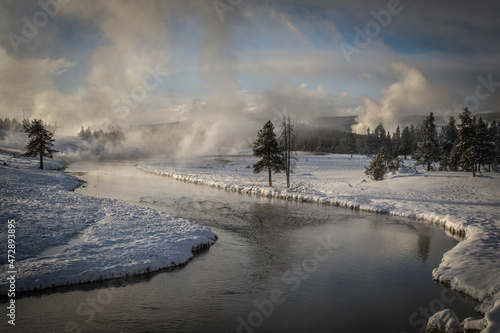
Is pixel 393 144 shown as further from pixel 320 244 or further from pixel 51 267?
pixel 51 267

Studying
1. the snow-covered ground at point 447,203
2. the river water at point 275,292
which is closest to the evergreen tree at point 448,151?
the snow-covered ground at point 447,203

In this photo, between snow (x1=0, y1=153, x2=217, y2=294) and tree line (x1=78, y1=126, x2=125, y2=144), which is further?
tree line (x1=78, y1=126, x2=125, y2=144)

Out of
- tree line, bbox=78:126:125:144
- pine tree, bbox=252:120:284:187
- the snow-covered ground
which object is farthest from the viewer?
tree line, bbox=78:126:125:144

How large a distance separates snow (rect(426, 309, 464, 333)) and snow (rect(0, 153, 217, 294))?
1076 cm

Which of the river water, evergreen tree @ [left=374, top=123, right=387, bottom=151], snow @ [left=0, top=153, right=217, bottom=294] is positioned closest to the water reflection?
the river water

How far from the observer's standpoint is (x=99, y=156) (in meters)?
114

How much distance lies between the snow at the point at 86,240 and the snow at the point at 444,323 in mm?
10759

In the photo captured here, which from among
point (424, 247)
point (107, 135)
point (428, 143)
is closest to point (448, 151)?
point (428, 143)

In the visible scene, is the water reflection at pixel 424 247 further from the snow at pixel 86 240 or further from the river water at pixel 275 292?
the snow at pixel 86 240

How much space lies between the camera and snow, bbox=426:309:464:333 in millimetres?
9219

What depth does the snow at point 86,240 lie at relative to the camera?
1224 centimetres

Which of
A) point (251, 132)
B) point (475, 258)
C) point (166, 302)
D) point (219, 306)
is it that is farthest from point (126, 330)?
point (251, 132)

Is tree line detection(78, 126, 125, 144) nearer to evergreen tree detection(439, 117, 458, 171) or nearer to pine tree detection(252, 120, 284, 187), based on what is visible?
pine tree detection(252, 120, 284, 187)

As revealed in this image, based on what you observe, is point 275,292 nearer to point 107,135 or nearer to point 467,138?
point 467,138
